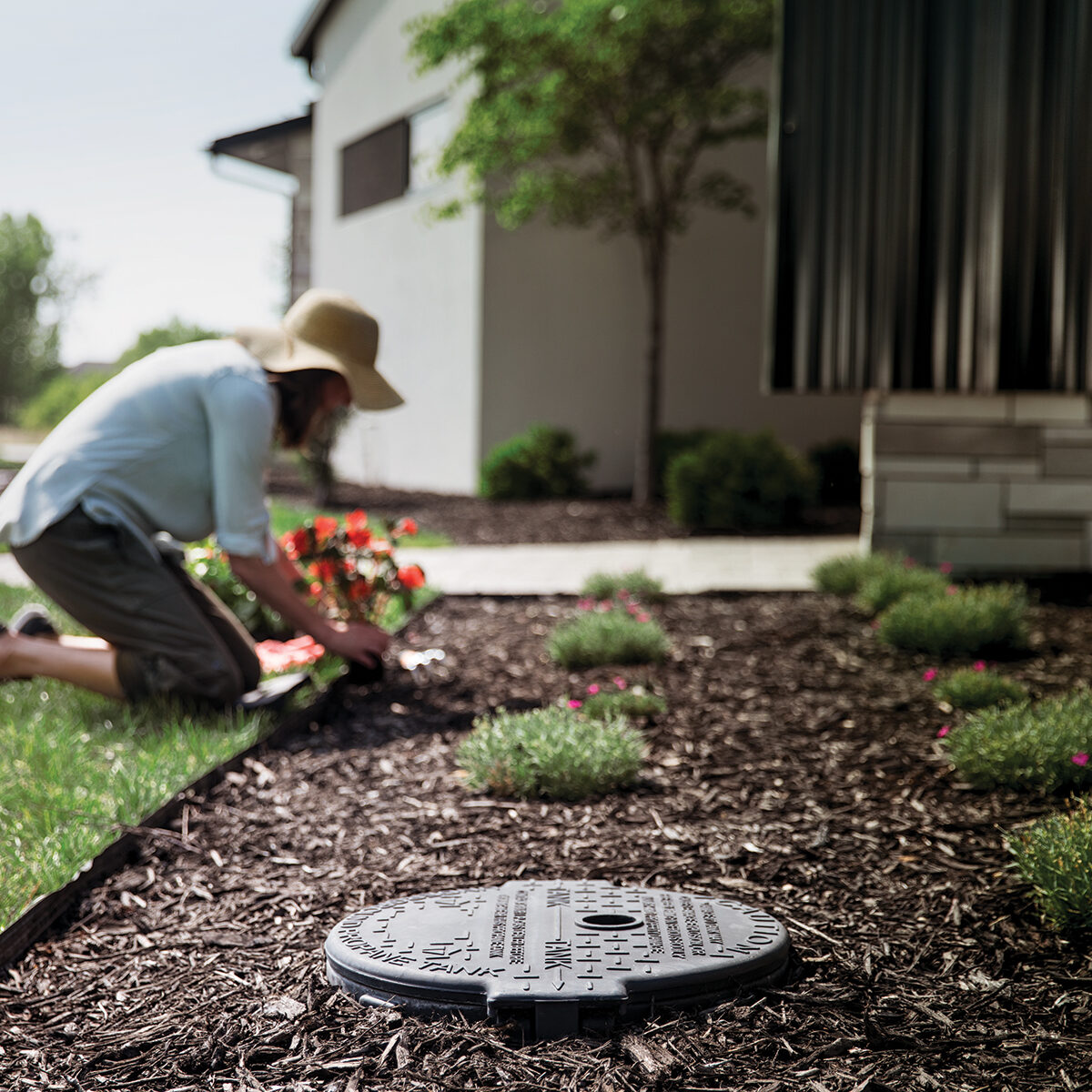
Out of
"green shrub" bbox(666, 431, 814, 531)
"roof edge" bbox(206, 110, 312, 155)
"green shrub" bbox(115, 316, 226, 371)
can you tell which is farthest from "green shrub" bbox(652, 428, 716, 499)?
"green shrub" bbox(115, 316, 226, 371)

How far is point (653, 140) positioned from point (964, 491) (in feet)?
18.9

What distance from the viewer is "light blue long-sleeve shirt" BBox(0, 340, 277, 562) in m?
3.61

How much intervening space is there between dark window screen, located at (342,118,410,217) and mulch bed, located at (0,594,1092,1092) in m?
11.7

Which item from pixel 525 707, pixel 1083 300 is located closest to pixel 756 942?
pixel 525 707

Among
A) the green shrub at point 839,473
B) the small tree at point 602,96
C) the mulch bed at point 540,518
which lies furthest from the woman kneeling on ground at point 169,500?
the green shrub at point 839,473

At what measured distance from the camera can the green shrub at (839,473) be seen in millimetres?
12297

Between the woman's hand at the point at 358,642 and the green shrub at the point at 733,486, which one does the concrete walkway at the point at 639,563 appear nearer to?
the green shrub at the point at 733,486

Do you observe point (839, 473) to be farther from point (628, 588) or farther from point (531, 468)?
point (628, 588)

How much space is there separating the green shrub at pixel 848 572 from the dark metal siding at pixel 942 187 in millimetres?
1039

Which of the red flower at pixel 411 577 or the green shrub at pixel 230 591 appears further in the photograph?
the green shrub at pixel 230 591

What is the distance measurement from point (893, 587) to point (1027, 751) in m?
2.46

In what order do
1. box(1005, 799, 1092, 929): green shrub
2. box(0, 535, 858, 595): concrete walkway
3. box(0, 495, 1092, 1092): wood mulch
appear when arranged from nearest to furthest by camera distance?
1. box(0, 495, 1092, 1092): wood mulch
2. box(1005, 799, 1092, 929): green shrub
3. box(0, 535, 858, 595): concrete walkway

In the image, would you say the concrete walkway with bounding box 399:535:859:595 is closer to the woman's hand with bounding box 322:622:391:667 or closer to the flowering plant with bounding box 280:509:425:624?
the flowering plant with bounding box 280:509:425:624

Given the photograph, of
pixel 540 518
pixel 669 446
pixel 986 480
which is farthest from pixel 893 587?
pixel 669 446
